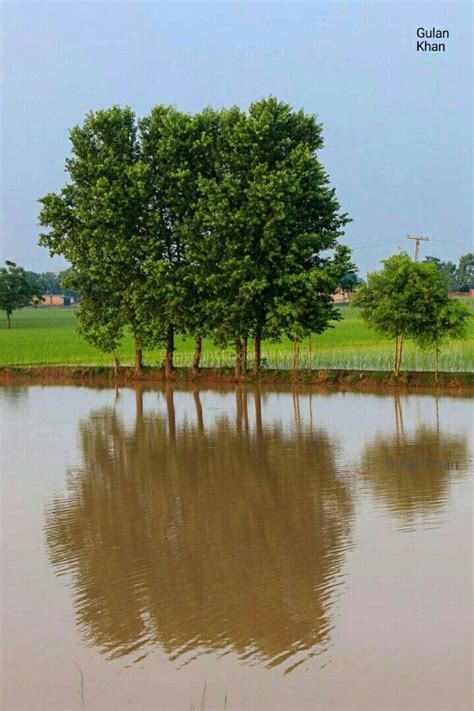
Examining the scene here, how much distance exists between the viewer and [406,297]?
22484mm

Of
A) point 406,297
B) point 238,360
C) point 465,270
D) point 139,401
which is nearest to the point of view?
point 139,401

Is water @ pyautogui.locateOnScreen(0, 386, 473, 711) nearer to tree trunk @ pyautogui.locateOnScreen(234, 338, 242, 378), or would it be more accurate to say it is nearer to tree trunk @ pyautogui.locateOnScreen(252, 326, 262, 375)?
tree trunk @ pyautogui.locateOnScreen(252, 326, 262, 375)

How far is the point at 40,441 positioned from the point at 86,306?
11.1 metres

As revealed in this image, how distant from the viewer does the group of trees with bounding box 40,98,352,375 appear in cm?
2333

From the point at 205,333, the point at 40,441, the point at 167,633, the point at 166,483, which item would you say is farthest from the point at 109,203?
the point at 167,633

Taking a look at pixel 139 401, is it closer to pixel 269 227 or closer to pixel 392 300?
pixel 269 227

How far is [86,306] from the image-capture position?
26.6 meters

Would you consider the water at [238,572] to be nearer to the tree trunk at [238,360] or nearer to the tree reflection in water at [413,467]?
the tree reflection in water at [413,467]

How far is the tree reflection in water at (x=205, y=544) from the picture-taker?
22.2ft

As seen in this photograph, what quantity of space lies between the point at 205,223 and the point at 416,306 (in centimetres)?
559

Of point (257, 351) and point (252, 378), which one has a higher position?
point (257, 351)

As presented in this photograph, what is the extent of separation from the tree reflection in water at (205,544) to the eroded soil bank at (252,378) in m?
8.00

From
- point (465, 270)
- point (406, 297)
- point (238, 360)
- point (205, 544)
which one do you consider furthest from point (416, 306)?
point (465, 270)

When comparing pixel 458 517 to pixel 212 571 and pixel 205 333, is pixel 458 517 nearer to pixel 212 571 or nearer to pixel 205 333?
pixel 212 571
